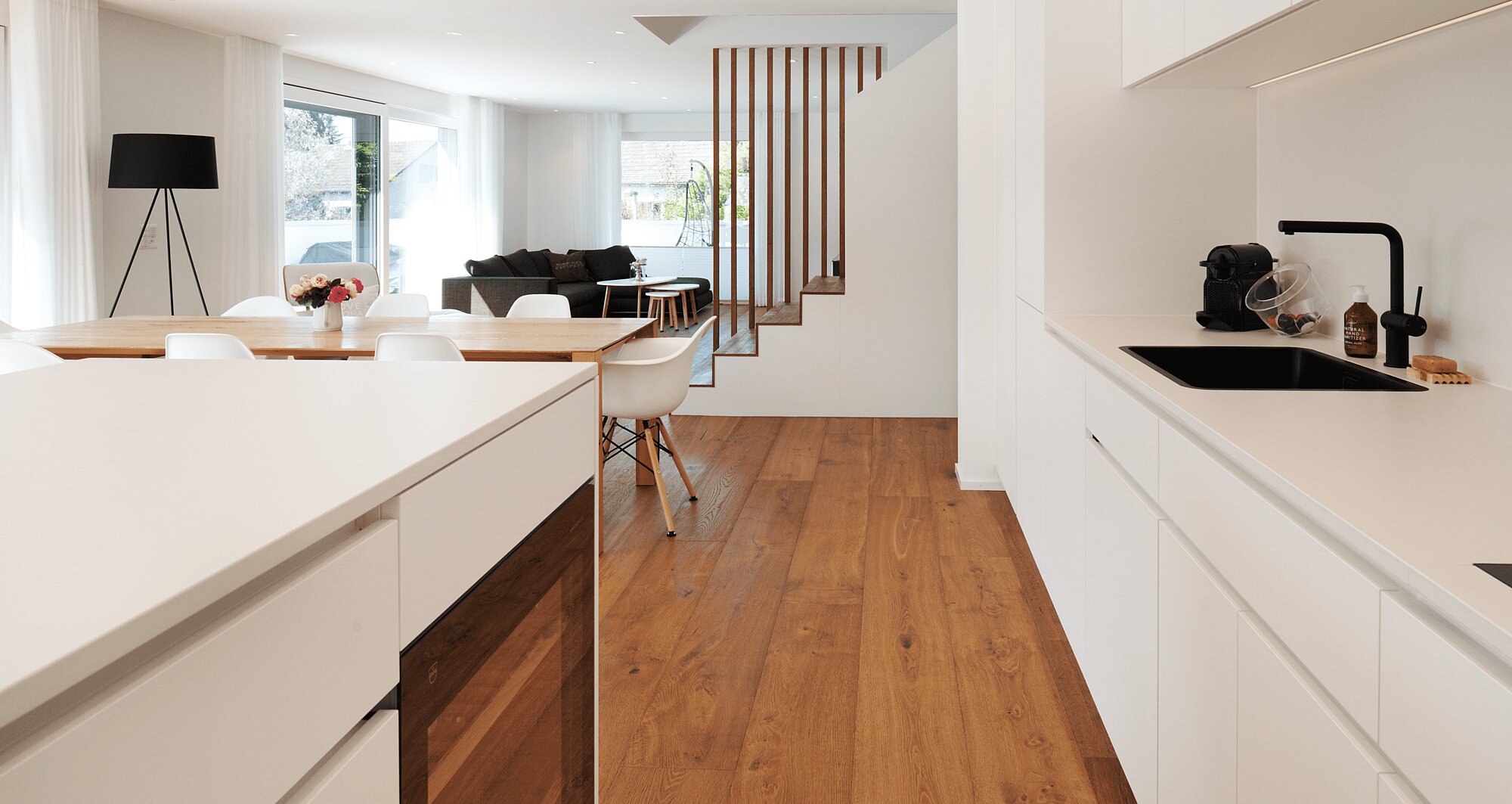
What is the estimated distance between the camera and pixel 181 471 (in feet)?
3.03

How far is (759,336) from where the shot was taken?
21.4 ft

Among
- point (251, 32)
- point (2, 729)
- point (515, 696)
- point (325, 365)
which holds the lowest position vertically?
point (515, 696)

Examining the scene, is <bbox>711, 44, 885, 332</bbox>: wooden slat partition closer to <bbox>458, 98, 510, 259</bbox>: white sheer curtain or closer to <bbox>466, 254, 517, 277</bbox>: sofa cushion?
<bbox>466, 254, 517, 277</bbox>: sofa cushion

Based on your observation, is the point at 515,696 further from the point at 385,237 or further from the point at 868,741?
the point at 385,237

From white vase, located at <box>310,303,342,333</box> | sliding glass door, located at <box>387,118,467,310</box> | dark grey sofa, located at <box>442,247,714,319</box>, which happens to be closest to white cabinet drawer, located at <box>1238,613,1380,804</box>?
white vase, located at <box>310,303,342,333</box>

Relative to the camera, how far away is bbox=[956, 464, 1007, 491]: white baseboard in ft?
15.6

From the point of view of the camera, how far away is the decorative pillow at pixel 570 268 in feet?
38.0

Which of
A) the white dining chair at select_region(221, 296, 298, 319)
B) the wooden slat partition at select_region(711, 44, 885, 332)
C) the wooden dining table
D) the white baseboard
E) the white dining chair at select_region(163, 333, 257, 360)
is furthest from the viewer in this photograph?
the wooden slat partition at select_region(711, 44, 885, 332)

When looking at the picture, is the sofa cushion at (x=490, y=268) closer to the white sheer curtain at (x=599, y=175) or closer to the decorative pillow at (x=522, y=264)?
the decorative pillow at (x=522, y=264)

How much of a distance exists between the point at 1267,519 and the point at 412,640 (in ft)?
3.13

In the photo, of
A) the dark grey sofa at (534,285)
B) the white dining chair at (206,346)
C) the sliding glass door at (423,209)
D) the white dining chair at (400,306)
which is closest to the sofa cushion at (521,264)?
the dark grey sofa at (534,285)

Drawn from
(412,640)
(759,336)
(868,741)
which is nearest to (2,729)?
(412,640)

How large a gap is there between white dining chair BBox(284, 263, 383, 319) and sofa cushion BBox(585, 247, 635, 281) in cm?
393

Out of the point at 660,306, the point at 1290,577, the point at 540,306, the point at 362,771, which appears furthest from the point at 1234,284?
the point at 660,306
